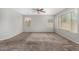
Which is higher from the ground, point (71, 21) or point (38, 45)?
point (71, 21)

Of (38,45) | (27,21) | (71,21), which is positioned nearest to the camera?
(38,45)

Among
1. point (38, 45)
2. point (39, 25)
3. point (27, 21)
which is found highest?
point (27, 21)

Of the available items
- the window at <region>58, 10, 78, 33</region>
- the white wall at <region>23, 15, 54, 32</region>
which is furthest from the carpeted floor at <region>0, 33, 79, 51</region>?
the white wall at <region>23, 15, 54, 32</region>

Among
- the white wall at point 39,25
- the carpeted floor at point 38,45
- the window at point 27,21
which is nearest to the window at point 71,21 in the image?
the carpeted floor at point 38,45

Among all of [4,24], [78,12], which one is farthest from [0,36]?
[78,12]

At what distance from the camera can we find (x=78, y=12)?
4.73 meters

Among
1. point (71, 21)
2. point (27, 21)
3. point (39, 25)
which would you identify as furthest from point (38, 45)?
point (27, 21)

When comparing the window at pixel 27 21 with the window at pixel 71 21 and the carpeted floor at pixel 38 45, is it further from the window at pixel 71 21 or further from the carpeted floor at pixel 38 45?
the carpeted floor at pixel 38 45

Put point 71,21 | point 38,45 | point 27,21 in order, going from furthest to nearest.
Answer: point 27,21 → point 71,21 → point 38,45

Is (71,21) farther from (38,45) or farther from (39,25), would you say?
(39,25)

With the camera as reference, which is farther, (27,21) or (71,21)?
(27,21)

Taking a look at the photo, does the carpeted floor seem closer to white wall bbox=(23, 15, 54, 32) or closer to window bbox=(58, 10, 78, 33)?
window bbox=(58, 10, 78, 33)
